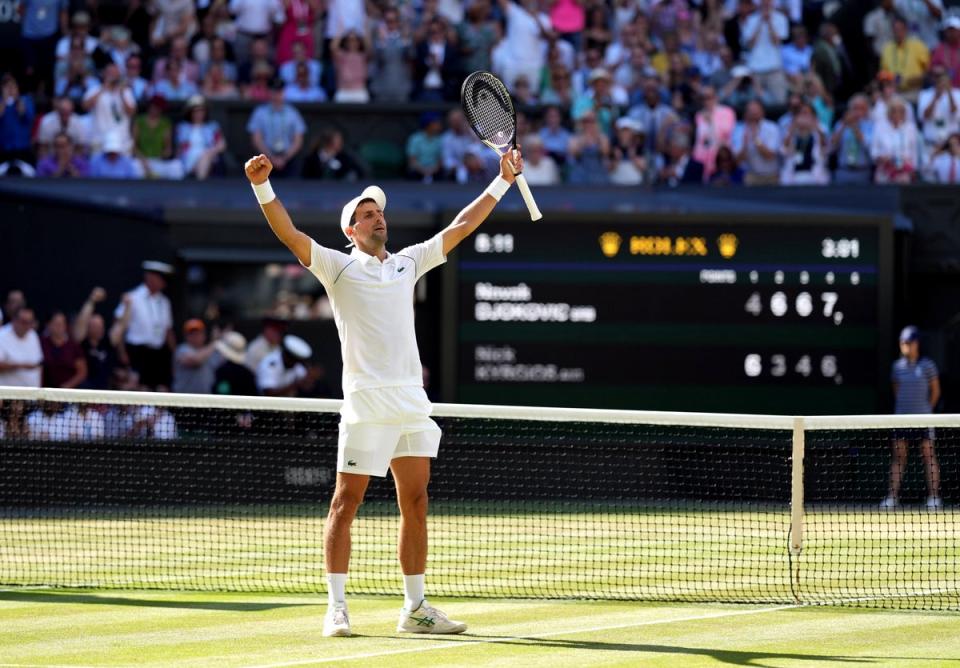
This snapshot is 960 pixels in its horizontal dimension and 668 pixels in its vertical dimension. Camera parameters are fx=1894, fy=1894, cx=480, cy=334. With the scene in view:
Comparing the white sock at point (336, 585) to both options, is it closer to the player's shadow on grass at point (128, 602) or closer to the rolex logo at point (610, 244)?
the player's shadow on grass at point (128, 602)

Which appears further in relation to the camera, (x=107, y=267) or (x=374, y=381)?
(x=107, y=267)

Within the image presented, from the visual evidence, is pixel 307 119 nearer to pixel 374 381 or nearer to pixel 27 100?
pixel 27 100

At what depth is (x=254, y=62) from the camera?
21562 mm

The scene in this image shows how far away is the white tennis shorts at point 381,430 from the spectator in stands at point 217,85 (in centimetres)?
1286

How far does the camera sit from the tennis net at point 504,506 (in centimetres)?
1086

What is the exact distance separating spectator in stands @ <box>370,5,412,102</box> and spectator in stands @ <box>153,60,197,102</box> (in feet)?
6.72

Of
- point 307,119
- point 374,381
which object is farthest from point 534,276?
point 374,381

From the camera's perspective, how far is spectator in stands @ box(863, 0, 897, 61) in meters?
22.9

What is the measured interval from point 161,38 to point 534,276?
6356 millimetres

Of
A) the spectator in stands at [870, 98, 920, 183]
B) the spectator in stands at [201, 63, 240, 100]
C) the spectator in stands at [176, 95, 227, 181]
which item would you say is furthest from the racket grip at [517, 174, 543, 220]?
the spectator in stands at [201, 63, 240, 100]

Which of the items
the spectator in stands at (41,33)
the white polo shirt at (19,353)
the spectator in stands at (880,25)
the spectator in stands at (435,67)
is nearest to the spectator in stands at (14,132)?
the spectator in stands at (41,33)

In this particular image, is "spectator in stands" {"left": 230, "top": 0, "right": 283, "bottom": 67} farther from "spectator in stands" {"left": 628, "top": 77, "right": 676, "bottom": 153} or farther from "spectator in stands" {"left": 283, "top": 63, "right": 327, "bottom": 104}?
"spectator in stands" {"left": 628, "top": 77, "right": 676, "bottom": 153}

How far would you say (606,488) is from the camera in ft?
52.3

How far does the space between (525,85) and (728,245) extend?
13.1ft
